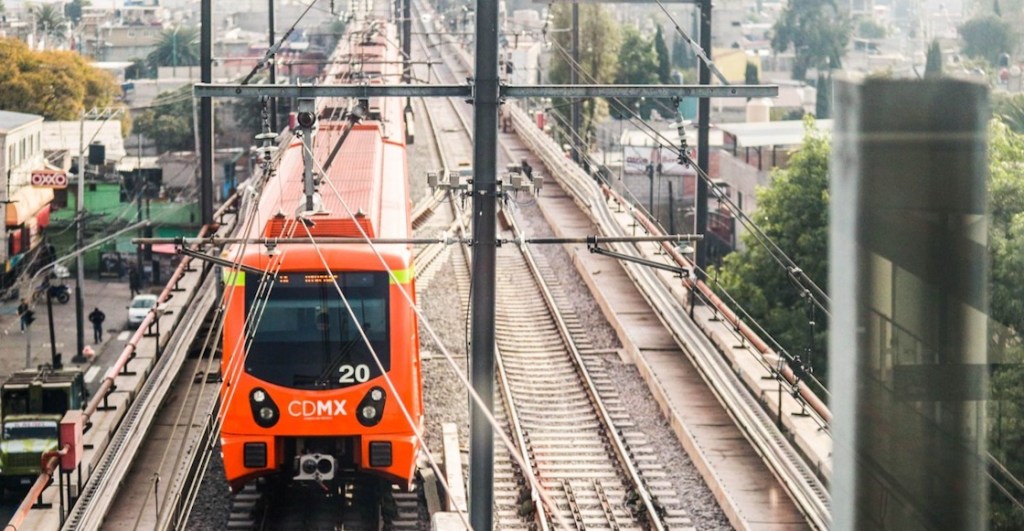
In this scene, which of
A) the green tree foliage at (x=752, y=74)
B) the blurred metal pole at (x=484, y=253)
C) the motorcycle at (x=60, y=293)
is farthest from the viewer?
the green tree foliage at (x=752, y=74)

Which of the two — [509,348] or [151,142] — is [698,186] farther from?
[151,142]

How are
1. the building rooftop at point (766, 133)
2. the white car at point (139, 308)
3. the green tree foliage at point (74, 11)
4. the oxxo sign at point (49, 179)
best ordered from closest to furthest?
the oxxo sign at point (49, 179), the white car at point (139, 308), the building rooftop at point (766, 133), the green tree foliage at point (74, 11)

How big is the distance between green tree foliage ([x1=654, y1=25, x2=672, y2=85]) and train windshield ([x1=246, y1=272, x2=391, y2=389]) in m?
51.9

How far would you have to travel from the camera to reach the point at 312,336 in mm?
11312

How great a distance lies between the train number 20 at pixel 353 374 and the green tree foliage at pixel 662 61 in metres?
52.0

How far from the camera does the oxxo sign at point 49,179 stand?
3219 centimetres

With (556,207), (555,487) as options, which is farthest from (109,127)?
(555,487)

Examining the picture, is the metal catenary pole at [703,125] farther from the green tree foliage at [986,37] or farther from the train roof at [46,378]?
the green tree foliage at [986,37]

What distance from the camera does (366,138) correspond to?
51.5 feet

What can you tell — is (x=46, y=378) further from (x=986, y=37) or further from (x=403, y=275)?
(x=986, y=37)

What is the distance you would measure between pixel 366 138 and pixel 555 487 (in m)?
4.69

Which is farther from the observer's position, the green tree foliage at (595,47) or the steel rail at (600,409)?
the green tree foliage at (595,47)

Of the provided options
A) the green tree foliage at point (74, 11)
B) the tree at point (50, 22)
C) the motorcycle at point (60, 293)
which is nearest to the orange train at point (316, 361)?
the motorcycle at point (60, 293)

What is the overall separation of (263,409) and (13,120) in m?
23.3
